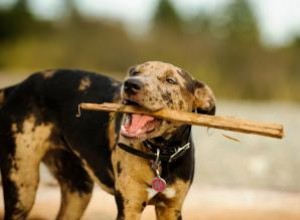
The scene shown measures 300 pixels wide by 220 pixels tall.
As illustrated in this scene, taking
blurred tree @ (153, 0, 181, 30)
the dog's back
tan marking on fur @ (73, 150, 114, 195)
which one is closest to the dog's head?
the dog's back

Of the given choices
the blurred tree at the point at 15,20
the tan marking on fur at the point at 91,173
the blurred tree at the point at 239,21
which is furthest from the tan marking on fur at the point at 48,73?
the blurred tree at the point at 239,21

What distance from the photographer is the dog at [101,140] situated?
5.90 metres

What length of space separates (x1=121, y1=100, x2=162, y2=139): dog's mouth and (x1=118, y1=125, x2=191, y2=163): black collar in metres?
0.29

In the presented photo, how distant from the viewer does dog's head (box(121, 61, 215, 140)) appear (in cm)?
558

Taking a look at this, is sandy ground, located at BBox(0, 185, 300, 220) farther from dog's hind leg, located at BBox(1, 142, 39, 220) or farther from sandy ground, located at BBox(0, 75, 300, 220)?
dog's hind leg, located at BBox(1, 142, 39, 220)

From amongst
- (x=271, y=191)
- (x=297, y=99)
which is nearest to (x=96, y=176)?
(x=271, y=191)

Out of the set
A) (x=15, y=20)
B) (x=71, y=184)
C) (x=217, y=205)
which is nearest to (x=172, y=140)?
(x=71, y=184)

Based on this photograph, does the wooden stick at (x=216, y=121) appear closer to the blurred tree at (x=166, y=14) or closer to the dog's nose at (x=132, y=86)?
the dog's nose at (x=132, y=86)

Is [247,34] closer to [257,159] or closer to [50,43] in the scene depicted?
[50,43]

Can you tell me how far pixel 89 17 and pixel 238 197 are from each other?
1487 inches

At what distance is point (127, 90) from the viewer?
5566 mm

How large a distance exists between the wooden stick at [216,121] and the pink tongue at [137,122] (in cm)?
8

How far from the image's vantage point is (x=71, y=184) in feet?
24.7

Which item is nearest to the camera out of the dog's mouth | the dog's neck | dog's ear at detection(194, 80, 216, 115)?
the dog's mouth
